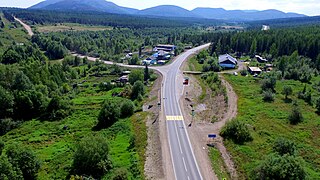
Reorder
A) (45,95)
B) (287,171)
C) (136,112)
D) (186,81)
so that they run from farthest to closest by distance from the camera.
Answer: (186,81) → (45,95) → (136,112) → (287,171)

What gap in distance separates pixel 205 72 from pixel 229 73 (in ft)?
36.7

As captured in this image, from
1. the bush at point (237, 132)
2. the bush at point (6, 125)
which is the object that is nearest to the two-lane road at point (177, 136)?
the bush at point (237, 132)

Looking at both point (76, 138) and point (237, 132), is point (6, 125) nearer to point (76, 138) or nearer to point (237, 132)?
point (76, 138)

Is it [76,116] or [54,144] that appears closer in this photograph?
[54,144]

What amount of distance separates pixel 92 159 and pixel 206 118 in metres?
36.4

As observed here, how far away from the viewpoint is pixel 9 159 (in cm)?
5372

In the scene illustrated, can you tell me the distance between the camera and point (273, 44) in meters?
163

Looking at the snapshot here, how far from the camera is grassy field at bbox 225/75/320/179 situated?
186 ft

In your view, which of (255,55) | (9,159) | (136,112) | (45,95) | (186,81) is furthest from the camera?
(255,55)

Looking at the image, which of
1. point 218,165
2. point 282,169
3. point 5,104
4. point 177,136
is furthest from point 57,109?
point 282,169

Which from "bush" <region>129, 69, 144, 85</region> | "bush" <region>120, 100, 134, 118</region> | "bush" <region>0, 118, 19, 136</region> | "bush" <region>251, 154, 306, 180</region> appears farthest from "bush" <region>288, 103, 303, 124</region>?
"bush" <region>0, 118, 19, 136</region>

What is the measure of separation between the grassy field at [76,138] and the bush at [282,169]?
71.0 ft

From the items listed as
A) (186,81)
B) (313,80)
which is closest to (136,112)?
(186,81)

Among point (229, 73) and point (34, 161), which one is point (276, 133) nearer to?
point (34, 161)
